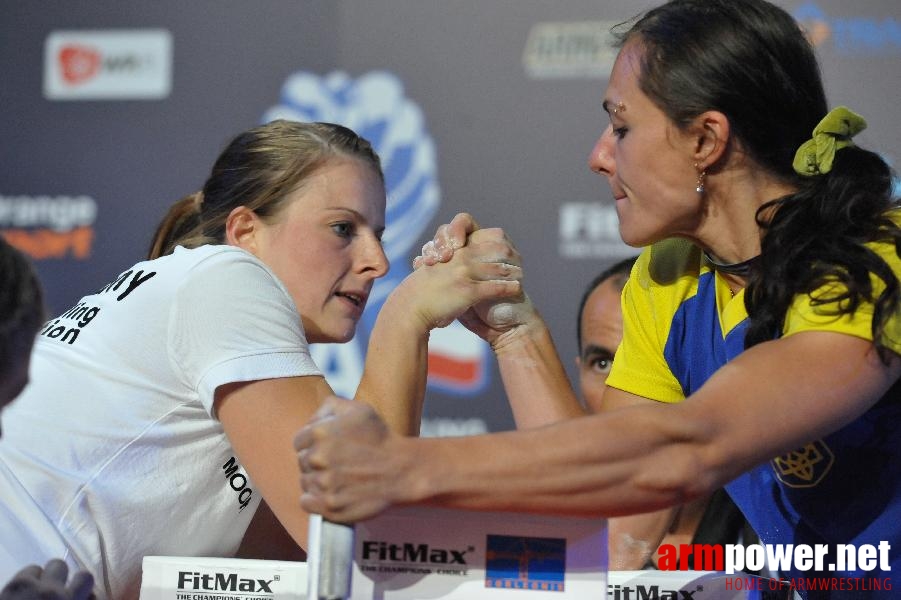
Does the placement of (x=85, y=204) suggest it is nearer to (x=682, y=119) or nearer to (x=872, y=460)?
(x=682, y=119)

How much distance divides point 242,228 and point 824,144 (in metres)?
0.92

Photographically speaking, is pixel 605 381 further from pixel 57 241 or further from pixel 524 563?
pixel 57 241

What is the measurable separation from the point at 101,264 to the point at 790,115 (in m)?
2.52

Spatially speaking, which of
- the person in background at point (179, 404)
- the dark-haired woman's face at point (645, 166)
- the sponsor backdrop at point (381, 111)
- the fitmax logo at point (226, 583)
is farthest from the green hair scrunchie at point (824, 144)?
the sponsor backdrop at point (381, 111)

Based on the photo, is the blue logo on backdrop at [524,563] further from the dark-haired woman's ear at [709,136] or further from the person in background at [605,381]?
the person in background at [605,381]

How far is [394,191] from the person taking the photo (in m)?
3.25

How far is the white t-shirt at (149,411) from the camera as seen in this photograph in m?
1.34

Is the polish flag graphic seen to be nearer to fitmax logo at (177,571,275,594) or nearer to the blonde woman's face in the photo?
the blonde woman's face

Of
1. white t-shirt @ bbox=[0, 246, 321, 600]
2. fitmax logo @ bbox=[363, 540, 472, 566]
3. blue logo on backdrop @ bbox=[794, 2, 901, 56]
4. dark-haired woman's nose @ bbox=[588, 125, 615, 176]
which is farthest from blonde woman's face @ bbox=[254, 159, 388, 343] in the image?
blue logo on backdrop @ bbox=[794, 2, 901, 56]

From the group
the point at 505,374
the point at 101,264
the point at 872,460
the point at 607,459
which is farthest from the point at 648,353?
the point at 101,264

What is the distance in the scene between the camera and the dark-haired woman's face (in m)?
1.44

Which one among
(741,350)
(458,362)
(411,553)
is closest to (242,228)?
(741,350)

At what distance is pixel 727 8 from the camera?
143 centimetres

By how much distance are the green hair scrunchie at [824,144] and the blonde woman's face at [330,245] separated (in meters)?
0.73
